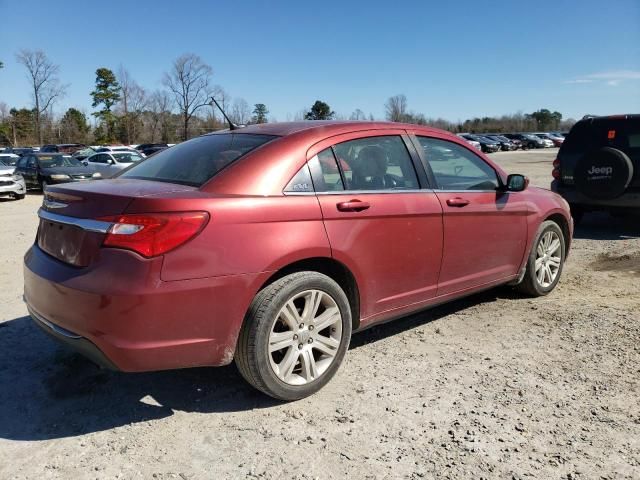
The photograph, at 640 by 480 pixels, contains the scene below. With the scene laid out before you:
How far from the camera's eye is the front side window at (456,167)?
4086 mm

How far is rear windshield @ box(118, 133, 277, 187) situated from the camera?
3.25 meters

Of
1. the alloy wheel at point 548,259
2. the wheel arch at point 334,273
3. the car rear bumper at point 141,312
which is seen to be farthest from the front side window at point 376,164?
the alloy wheel at point 548,259

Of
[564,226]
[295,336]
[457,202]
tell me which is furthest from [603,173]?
[295,336]

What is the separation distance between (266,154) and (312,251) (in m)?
0.64

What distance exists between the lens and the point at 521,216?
4680 millimetres

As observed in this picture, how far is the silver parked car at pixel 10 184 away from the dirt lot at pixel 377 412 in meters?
13.3

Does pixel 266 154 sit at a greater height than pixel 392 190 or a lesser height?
greater

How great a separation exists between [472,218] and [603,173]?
4745 millimetres

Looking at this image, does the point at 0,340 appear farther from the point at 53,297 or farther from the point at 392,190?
the point at 392,190

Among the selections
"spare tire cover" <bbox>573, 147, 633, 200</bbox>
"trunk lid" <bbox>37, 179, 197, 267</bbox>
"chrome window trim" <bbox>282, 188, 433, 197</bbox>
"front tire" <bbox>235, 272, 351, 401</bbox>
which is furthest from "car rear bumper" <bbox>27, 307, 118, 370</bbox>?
"spare tire cover" <bbox>573, 147, 633, 200</bbox>

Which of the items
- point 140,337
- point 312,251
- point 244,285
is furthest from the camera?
point 312,251

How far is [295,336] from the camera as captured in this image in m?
3.15

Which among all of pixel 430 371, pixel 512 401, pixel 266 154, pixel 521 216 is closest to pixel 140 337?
pixel 266 154

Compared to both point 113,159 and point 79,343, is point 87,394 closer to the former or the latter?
point 79,343
